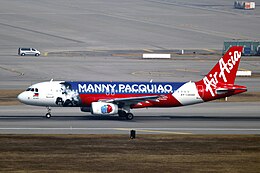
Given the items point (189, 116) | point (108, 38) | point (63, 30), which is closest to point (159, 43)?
point (108, 38)

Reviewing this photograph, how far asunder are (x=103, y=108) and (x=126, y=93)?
139 inches

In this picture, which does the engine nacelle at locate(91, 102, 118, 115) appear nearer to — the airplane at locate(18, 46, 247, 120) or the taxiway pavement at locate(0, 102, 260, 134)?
the airplane at locate(18, 46, 247, 120)

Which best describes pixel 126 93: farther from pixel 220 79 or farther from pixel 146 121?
pixel 220 79

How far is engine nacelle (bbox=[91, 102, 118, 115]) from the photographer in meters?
73.6

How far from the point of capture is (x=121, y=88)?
3000 inches

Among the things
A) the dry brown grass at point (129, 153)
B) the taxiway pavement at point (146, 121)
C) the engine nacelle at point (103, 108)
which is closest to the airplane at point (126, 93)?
the engine nacelle at point (103, 108)

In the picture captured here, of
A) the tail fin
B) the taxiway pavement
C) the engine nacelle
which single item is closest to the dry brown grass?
the taxiway pavement

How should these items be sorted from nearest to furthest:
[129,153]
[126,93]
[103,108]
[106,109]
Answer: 1. [129,153]
2. [103,108]
3. [106,109]
4. [126,93]

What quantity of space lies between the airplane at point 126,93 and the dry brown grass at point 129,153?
11304 mm

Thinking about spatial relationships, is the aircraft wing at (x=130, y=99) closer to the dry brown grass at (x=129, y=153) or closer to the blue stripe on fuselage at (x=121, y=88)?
the blue stripe on fuselage at (x=121, y=88)

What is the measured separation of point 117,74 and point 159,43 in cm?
5412

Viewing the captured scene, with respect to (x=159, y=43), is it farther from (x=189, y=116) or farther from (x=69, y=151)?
(x=69, y=151)

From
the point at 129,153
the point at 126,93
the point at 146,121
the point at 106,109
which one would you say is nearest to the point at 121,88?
the point at 126,93

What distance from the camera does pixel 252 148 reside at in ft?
193
